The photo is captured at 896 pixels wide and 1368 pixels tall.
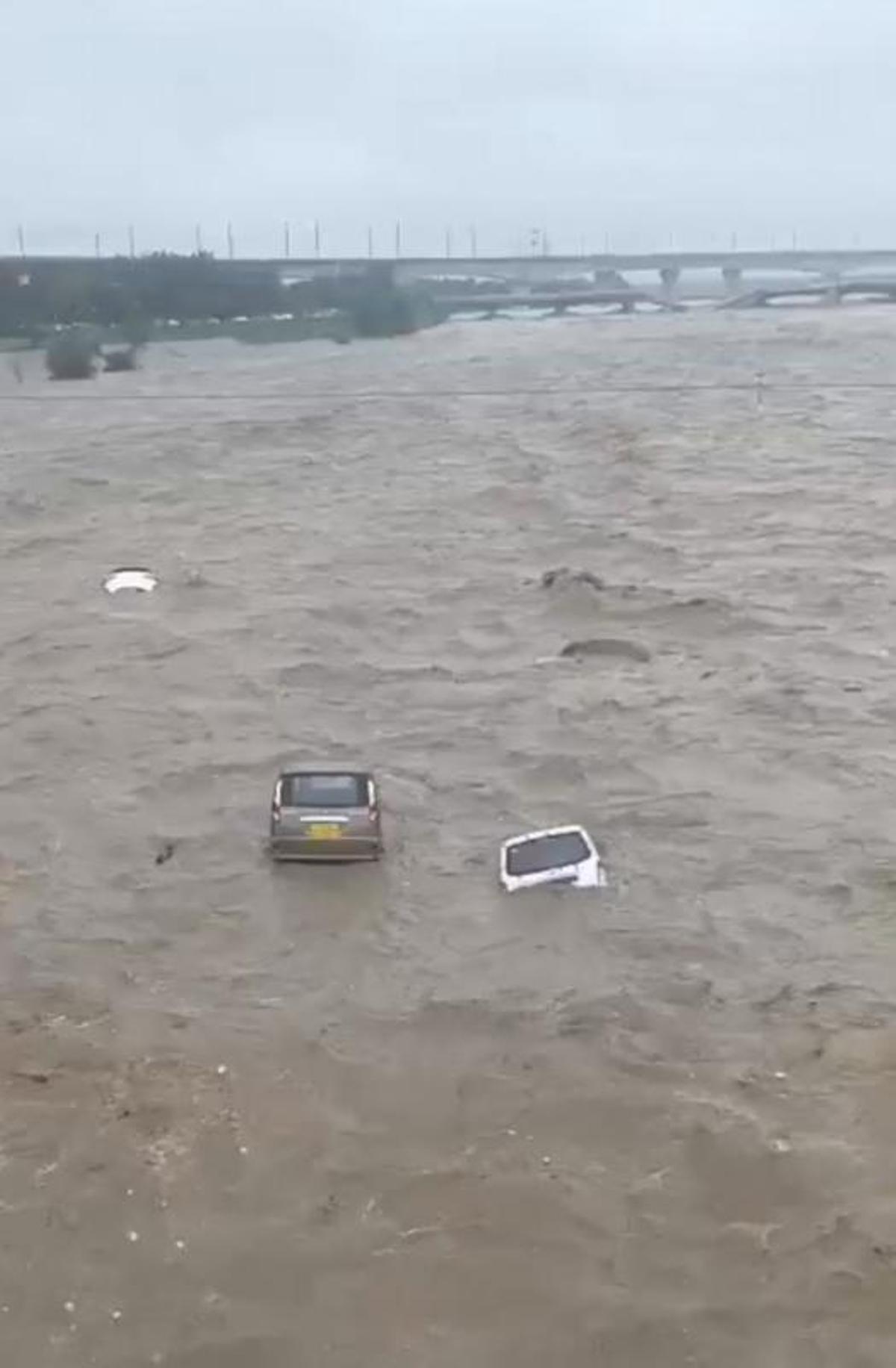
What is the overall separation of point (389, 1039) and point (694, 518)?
18481 mm

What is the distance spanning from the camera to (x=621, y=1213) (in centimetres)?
809

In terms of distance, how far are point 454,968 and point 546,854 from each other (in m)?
1.47

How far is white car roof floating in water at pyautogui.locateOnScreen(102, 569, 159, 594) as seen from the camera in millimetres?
22297

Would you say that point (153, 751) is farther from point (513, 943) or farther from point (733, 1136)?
point (733, 1136)

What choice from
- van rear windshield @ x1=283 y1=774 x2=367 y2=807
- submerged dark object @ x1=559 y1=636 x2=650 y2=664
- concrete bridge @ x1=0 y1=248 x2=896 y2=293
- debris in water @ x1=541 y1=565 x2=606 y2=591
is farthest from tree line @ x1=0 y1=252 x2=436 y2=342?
van rear windshield @ x1=283 y1=774 x2=367 y2=807

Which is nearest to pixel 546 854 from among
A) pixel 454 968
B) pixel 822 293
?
pixel 454 968

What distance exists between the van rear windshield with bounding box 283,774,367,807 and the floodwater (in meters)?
0.52

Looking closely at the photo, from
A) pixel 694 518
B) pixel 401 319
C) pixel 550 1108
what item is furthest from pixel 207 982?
pixel 401 319

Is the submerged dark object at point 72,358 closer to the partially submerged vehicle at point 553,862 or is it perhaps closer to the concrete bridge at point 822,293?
the partially submerged vehicle at point 553,862

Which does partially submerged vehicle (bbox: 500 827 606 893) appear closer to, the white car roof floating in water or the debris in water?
the debris in water

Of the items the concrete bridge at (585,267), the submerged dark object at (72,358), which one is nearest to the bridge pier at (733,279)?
the concrete bridge at (585,267)

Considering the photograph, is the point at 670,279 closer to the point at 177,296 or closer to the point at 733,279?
the point at 733,279

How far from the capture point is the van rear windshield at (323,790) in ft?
40.5

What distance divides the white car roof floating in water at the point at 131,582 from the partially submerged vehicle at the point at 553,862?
11.3 metres
